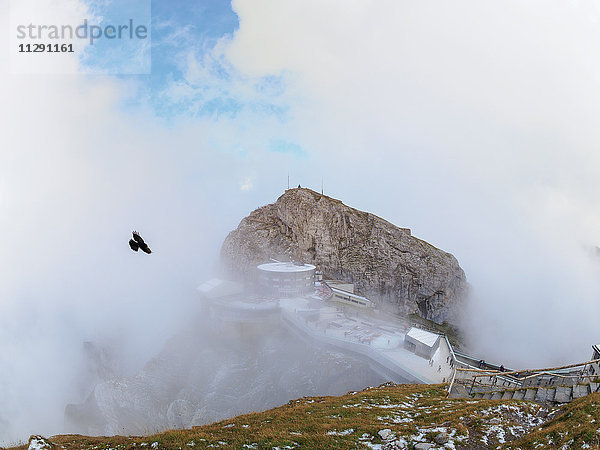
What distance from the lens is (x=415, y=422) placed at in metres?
15.7

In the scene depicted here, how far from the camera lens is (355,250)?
299 feet

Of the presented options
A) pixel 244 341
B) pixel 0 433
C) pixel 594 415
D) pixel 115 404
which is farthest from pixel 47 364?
pixel 594 415

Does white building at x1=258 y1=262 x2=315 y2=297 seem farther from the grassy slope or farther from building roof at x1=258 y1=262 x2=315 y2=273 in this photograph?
the grassy slope

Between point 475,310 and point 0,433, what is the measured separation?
11749 cm

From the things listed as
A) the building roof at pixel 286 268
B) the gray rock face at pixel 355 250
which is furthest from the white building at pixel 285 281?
the gray rock face at pixel 355 250

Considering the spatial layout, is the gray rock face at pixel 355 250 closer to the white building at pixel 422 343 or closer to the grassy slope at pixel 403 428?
the white building at pixel 422 343

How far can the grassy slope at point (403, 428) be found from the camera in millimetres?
12680

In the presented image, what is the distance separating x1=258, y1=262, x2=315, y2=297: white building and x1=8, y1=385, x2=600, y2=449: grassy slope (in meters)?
44.1

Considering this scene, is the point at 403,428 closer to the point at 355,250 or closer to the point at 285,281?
the point at 285,281

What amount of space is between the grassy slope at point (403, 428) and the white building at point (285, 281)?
145ft

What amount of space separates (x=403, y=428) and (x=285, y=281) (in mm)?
49171

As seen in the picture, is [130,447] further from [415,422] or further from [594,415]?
[594,415]

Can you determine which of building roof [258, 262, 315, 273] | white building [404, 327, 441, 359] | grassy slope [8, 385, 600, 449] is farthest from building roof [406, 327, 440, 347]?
building roof [258, 262, 315, 273]

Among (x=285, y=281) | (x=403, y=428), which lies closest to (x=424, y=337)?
(x=285, y=281)
